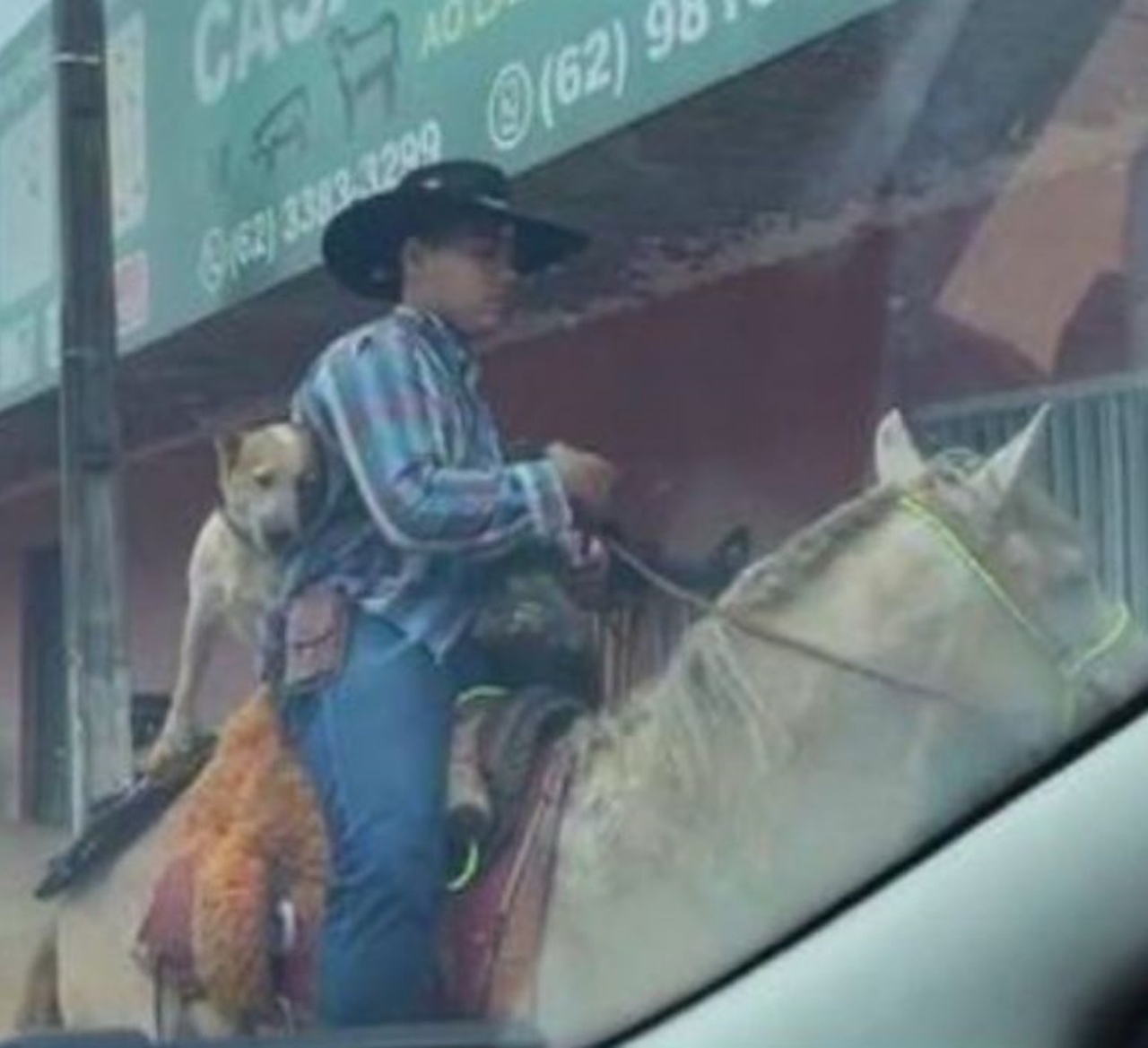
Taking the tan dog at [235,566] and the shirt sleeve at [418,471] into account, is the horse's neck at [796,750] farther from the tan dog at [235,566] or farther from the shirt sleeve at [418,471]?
the tan dog at [235,566]

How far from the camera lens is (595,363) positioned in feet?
10.8

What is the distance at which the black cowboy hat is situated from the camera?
3.30m

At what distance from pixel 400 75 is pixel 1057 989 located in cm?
109

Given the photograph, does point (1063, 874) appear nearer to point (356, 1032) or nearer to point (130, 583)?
point (356, 1032)

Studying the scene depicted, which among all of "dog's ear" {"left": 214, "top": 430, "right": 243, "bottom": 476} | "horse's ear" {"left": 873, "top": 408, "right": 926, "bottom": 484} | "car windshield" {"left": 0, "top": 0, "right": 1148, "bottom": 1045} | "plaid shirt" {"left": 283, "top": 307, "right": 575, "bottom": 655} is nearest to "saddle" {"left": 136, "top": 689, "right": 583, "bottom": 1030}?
"car windshield" {"left": 0, "top": 0, "right": 1148, "bottom": 1045}

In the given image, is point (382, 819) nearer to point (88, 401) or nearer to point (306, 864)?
point (306, 864)

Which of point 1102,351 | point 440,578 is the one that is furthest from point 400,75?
point 1102,351

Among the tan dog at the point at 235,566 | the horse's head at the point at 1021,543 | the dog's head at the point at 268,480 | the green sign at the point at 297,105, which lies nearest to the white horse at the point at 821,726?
the horse's head at the point at 1021,543

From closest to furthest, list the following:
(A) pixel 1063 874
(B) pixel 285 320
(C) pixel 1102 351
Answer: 1. (A) pixel 1063 874
2. (C) pixel 1102 351
3. (B) pixel 285 320

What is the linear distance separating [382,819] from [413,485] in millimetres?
316

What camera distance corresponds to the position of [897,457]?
3.17 m

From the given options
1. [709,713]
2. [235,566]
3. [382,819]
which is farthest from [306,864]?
[709,713]

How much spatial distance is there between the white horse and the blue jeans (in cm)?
12

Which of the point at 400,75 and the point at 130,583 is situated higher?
the point at 400,75
